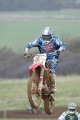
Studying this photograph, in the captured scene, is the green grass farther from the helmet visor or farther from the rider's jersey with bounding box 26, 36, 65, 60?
the helmet visor

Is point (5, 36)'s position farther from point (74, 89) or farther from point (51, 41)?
point (51, 41)

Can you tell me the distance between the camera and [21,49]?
7525 cm

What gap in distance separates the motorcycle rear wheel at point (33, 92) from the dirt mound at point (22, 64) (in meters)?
38.6

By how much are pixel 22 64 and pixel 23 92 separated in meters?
8.53

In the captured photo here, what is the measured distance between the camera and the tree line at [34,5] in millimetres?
74469

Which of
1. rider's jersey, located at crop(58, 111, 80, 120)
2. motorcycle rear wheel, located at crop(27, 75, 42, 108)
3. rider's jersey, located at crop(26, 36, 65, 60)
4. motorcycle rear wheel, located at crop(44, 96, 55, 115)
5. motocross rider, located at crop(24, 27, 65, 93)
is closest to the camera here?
motorcycle rear wheel, located at crop(27, 75, 42, 108)

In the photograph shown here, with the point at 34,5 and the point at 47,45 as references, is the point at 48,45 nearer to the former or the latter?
the point at 47,45

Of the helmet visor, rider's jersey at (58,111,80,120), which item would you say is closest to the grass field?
rider's jersey at (58,111,80,120)

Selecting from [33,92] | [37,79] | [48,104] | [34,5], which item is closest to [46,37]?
[37,79]

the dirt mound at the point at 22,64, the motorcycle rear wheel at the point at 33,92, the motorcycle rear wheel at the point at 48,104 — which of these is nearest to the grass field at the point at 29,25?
the dirt mound at the point at 22,64

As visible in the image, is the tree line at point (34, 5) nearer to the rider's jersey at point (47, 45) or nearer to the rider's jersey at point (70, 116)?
the rider's jersey at point (70, 116)

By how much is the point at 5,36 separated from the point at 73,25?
18.3 feet

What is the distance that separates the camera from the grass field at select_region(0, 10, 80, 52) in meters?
74.6

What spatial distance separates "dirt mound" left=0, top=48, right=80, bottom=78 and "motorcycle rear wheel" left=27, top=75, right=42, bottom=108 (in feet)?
127
